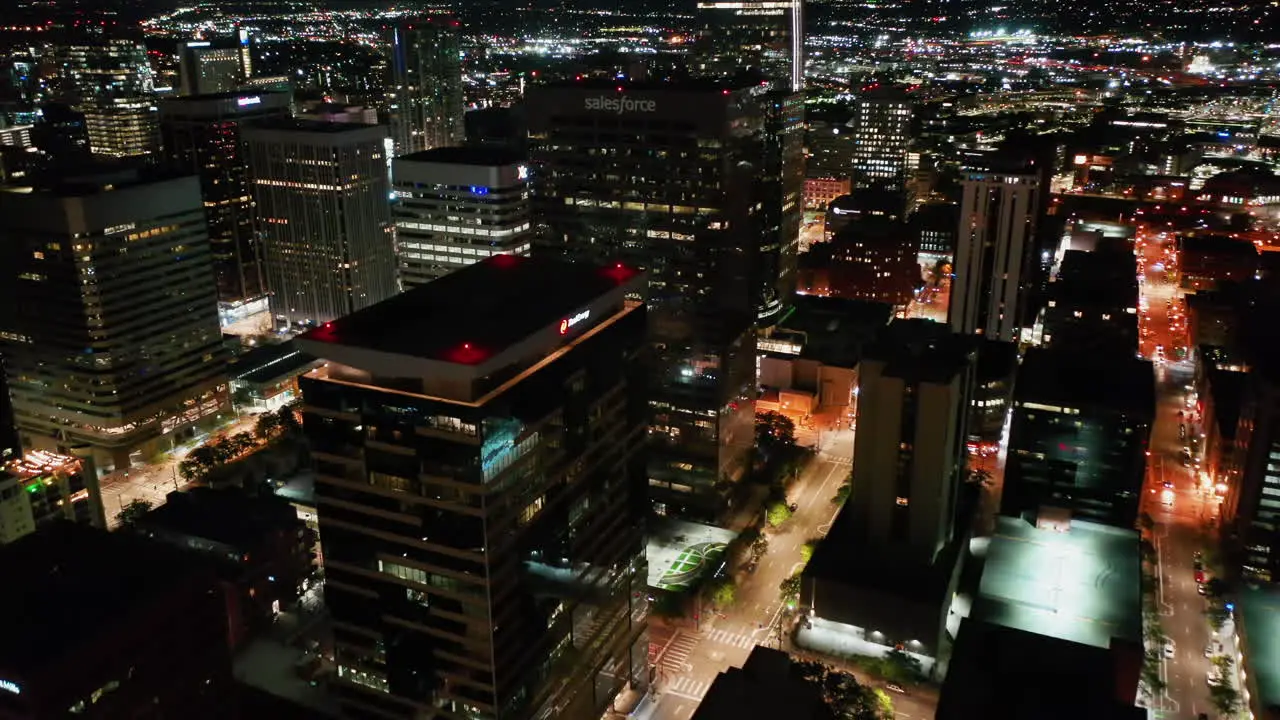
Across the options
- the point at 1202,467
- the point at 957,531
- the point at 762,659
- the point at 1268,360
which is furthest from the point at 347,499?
the point at 1202,467

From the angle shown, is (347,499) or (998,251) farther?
(998,251)

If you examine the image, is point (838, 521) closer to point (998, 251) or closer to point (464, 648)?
point (464, 648)

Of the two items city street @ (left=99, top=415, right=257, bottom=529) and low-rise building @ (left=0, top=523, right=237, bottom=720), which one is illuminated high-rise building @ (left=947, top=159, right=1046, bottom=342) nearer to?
city street @ (left=99, top=415, right=257, bottom=529)

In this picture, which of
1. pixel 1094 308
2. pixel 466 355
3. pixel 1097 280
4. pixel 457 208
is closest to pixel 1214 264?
pixel 1097 280

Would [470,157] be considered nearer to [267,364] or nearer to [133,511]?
[267,364]

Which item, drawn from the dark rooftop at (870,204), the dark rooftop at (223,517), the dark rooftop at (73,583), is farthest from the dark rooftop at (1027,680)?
the dark rooftop at (870,204)

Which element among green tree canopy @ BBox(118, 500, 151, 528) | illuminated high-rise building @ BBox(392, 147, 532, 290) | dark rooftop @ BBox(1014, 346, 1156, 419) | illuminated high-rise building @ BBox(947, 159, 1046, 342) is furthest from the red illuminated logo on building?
illuminated high-rise building @ BBox(947, 159, 1046, 342)
